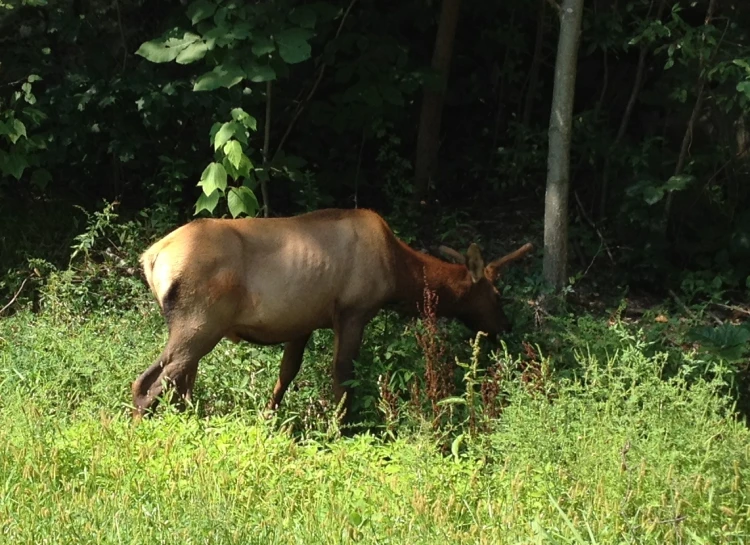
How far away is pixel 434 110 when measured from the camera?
11.5 meters

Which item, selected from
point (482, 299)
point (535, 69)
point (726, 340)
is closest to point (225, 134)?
point (482, 299)

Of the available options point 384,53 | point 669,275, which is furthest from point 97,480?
point 669,275

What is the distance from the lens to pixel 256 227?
7559 mm

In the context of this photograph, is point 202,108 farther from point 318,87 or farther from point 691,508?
point 691,508

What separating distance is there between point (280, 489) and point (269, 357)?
3113 millimetres

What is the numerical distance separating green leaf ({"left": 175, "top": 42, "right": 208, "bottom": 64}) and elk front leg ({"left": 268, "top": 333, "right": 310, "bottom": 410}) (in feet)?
6.88

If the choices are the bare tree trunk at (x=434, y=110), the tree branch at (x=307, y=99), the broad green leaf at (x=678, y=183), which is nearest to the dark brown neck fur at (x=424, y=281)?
the broad green leaf at (x=678, y=183)

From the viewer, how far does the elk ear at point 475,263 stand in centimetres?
836

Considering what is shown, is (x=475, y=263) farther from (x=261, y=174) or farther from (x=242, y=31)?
(x=242, y=31)

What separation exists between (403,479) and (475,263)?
10.2 ft

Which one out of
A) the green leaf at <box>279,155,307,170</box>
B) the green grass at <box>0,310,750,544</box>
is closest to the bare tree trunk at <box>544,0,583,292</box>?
the green leaf at <box>279,155,307,170</box>

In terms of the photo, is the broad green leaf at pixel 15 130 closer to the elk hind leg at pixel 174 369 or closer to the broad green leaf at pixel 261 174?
the broad green leaf at pixel 261 174

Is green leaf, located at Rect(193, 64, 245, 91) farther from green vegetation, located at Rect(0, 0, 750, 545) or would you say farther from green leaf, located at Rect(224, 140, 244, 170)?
green leaf, located at Rect(224, 140, 244, 170)

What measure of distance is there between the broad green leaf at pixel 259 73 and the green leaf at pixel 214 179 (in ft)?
2.38
